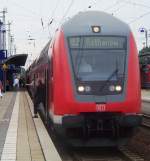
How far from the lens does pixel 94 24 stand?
13289 mm

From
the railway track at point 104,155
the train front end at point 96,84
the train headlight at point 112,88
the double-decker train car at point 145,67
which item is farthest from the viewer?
the double-decker train car at point 145,67

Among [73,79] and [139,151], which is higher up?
[73,79]

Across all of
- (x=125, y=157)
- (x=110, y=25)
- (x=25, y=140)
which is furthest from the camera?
(x=25, y=140)

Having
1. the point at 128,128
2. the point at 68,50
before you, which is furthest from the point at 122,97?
the point at 68,50

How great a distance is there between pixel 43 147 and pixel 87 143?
44.6 inches

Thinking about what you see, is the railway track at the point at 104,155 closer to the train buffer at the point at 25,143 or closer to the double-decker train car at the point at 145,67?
the train buffer at the point at 25,143

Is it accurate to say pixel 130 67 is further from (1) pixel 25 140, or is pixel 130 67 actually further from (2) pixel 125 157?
(1) pixel 25 140

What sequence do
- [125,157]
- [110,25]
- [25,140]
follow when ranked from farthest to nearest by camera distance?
1. [25,140]
2. [110,25]
3. [125,157]

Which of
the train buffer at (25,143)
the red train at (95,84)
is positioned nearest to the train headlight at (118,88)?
the red train at (95,84)

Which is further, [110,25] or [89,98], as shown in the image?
[110,25]

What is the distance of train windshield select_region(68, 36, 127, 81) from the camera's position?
1266 centimetres

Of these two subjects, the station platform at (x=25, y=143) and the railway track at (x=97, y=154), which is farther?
the railway track at (x=97, y=154)

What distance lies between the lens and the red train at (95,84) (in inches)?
484

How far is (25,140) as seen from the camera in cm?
1446
